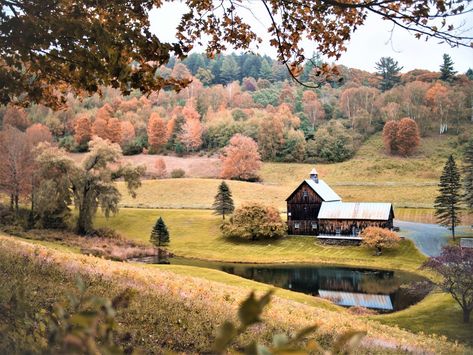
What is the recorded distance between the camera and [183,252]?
4875 centimetres

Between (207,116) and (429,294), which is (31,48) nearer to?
(429,294)

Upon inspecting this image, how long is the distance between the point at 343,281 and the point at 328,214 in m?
17.8

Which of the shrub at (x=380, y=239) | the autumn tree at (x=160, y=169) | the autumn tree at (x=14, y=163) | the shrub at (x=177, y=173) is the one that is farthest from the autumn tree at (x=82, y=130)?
the shrub at (x=380, y=239)

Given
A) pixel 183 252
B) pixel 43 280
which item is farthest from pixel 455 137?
pixel 43 280

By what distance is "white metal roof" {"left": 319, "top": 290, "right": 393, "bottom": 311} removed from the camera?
2881 cm

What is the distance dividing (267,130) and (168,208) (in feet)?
131

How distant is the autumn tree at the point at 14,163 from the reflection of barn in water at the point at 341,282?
24432 millimetres

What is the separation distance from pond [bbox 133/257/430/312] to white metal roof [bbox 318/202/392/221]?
10842mm

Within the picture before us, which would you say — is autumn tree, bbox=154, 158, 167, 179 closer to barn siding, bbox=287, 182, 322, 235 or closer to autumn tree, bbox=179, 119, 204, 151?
autumn tree, bbox=179, 119, 204, 151

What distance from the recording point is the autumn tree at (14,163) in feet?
156

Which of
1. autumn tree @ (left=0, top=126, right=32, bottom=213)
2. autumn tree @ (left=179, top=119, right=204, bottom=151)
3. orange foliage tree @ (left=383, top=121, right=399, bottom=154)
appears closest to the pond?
autumn tree @ (left=0, top=126, right=32, bottom=213)

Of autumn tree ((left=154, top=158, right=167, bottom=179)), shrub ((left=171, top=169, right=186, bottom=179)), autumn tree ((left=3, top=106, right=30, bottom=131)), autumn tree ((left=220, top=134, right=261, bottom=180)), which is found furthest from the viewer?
autumn tree ((left=154, top=158, right=167, bottom=179))

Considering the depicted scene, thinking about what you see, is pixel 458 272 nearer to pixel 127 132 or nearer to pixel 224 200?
pixel 224 200

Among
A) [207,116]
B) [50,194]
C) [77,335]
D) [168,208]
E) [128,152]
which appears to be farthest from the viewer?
[207,116]
